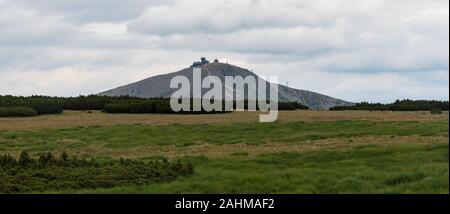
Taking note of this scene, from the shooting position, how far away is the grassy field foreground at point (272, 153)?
20.5m

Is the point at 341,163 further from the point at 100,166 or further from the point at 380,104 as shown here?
the point at 380,104

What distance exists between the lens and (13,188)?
69.1 feet

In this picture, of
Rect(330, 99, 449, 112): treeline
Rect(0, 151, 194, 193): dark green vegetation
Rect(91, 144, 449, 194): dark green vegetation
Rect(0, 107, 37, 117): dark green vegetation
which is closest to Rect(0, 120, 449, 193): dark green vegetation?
Rect(91, 144, 449, 194): dark green vegetation

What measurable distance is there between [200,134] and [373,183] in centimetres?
2847

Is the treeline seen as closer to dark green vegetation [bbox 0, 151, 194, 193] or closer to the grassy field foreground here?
the grassy field foreground

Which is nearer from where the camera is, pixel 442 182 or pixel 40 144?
pixel 442 182

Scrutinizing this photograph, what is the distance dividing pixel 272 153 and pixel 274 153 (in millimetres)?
144

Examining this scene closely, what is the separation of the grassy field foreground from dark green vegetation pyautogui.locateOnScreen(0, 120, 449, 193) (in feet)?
0.12

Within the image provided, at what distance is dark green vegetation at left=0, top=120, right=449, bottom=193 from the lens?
67.1ft

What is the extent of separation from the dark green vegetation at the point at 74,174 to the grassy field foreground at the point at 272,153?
861 millimetres

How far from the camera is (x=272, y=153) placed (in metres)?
31.6
